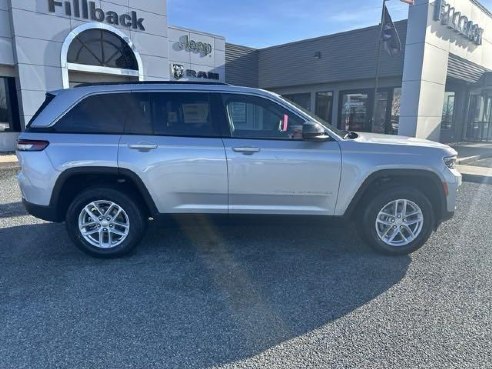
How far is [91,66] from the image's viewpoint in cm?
1238

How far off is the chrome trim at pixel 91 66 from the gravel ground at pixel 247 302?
903 cm

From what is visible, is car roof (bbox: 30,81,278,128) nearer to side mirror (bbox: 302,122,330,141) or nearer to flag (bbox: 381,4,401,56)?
side mirror (bbox: 302,122,330,141)

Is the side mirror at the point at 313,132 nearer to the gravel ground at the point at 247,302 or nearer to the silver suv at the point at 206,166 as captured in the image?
the silver suv at the point at 206,166

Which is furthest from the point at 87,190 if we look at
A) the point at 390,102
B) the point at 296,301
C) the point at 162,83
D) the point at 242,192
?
the point at 390,102

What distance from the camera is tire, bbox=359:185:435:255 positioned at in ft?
12.9

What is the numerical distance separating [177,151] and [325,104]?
48.5 feet

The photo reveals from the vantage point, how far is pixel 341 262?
3904 mm

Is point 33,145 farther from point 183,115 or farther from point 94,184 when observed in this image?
point 183,115

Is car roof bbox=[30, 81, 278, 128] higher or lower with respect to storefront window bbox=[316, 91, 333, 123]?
lower

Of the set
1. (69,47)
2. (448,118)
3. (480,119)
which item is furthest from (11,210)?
(480,119)

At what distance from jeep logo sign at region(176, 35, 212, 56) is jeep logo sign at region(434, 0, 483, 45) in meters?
9.42

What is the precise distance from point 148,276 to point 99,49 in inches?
456

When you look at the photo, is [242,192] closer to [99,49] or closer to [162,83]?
[162,83]

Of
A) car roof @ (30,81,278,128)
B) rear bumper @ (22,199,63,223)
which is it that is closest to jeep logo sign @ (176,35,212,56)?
car roof @ (30,81,278,128)
